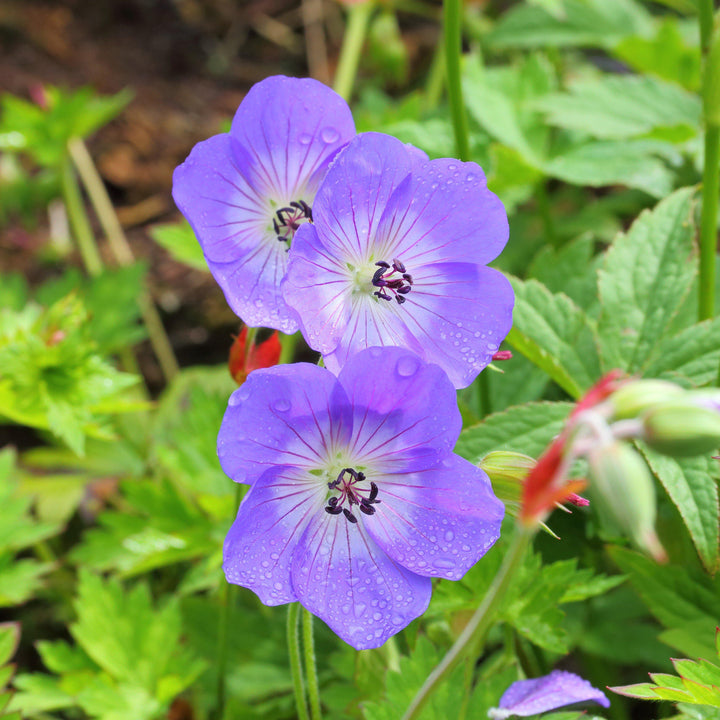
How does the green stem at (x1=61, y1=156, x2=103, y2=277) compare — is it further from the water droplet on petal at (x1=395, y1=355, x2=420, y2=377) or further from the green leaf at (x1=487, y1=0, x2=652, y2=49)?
the water droplet on petal at (x1=395, y1=355, x2=420, y2=377)

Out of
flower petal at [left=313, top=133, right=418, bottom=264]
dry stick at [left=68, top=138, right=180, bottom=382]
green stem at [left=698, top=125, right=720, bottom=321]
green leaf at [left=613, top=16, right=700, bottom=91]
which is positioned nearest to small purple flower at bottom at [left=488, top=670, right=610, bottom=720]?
flower petal at [left=313, top=133, right=418, bottom=264]

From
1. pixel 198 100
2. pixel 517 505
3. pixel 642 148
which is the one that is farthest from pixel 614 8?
pixel 517 505

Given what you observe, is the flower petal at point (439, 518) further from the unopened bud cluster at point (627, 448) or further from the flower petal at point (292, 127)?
the flower petal at point (292, 127)

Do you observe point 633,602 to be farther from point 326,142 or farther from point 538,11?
point 538,11

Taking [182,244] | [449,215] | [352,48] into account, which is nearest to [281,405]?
[449,215]

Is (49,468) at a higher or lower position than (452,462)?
higher

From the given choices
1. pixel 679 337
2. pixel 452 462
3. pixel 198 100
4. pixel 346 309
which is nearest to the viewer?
pixel 452 462
